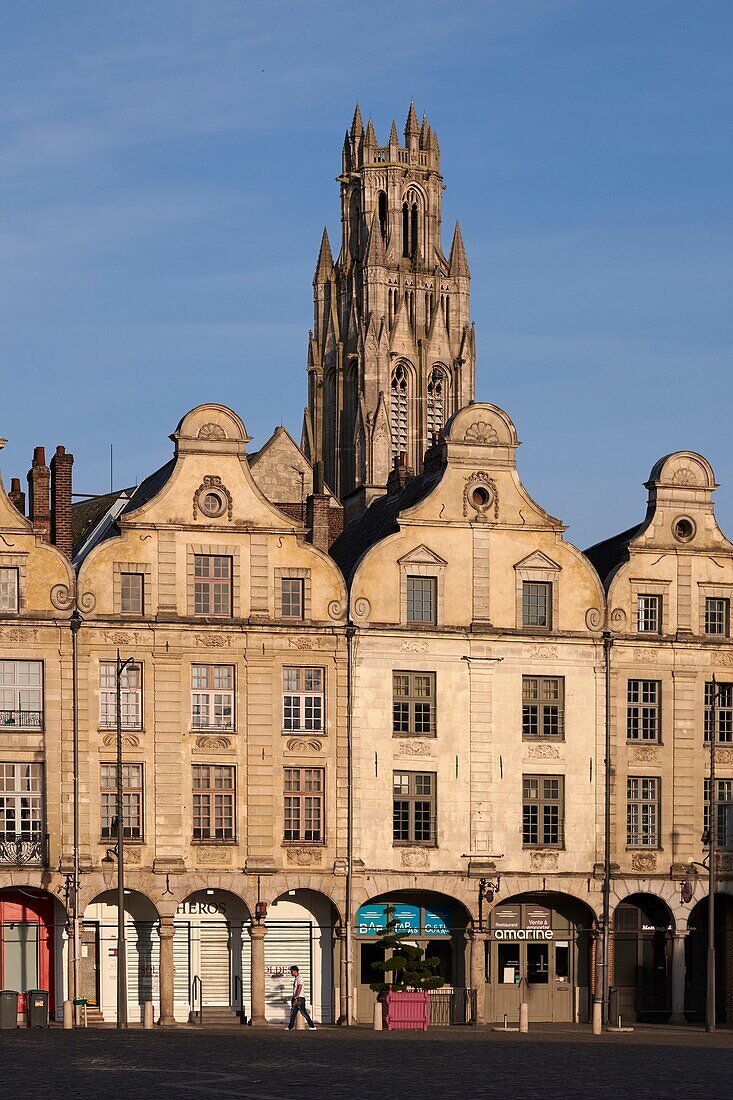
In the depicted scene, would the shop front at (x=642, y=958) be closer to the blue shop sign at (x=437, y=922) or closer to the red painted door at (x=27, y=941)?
the blue shop sign at (x=437, y=922)

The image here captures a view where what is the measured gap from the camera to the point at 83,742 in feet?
235

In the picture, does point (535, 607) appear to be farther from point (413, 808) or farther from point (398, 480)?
point (398, 480)

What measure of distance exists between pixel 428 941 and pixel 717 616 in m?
14.0

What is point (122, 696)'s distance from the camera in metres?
72.4

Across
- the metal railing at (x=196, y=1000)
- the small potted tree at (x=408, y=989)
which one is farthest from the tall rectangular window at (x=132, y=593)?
the small potted tree at (x=408, y=989)

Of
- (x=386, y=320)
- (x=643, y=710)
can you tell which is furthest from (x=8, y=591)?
(x=386, y=320)

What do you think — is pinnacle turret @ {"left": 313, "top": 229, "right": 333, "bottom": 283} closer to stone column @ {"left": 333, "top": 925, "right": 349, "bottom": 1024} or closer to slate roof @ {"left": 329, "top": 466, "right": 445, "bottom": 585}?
slate roof @ {"left": 329, "top": 466, "right": 445, "bottom": 585}

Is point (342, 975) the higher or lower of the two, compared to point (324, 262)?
lower

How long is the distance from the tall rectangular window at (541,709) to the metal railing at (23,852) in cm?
1549

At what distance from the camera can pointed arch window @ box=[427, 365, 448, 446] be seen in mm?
150625

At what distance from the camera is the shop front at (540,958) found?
7519 centimetres

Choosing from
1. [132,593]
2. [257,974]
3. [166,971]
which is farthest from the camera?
[132,593]

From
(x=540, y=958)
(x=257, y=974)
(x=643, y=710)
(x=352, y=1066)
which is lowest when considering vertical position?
(x=540, y=958)

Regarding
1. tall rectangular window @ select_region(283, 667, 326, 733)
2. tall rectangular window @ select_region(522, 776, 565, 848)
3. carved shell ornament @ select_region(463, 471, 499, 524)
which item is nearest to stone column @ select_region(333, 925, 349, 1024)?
tall rectangular window @ select_region(283, 667, 326, 733)
